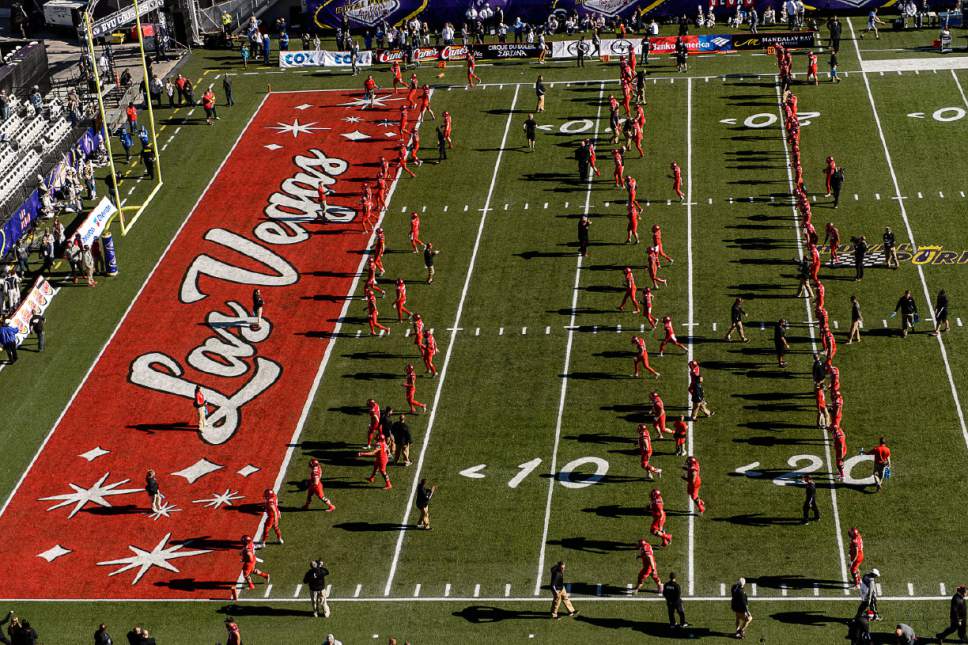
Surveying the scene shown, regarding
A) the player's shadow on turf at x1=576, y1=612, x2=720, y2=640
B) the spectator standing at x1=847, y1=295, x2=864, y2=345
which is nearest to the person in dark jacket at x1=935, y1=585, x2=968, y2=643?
the player's shadow on turf at x1=576, y1=612, x2=720, y2=640

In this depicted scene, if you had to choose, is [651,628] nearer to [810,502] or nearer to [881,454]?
[810,502]

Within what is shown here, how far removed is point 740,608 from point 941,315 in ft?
54.6

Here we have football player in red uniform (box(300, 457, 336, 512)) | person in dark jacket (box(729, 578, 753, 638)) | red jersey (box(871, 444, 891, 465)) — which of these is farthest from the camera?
football player in red uniform (box(300, 457, 336, 512))

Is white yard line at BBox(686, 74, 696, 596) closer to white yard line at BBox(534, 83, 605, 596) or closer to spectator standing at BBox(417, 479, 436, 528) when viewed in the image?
white yard line at BBox(534, 83, 605, 596)

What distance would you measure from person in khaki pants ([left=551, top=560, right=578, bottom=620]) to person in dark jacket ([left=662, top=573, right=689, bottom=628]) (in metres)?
2.20

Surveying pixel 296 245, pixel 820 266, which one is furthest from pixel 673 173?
pixel 296 245

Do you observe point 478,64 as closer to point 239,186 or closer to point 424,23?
point 424,23

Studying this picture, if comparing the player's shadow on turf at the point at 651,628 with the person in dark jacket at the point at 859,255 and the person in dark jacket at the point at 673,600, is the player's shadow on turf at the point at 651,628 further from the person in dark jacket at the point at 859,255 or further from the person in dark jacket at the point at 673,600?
the person in dark jacket at the point at 859,255

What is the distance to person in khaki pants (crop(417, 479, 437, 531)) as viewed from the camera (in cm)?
4281

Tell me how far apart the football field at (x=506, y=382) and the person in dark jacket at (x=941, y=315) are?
19.5 inches

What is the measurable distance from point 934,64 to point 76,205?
36358 mm

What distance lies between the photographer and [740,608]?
3772 centimetres

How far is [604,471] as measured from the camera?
45.2 m

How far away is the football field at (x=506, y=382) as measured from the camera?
135ft
